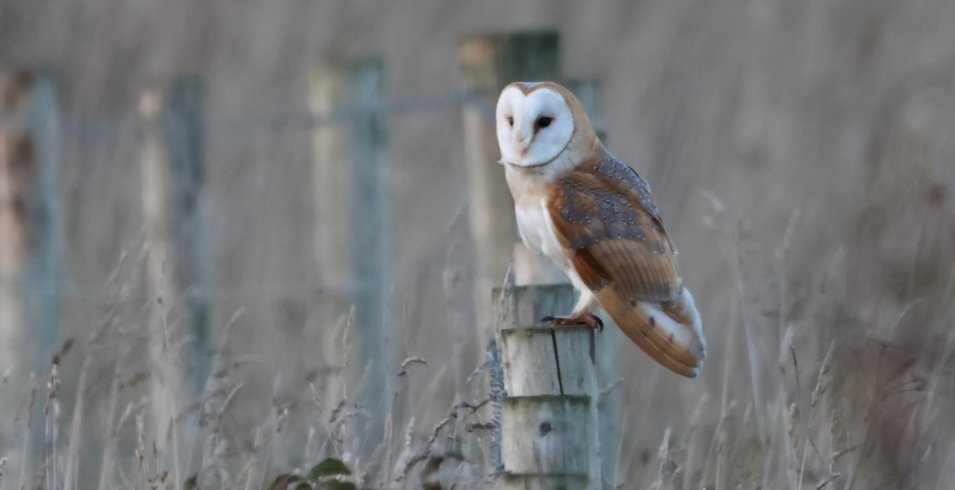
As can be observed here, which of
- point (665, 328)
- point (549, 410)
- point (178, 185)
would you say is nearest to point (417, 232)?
point (178, 185)

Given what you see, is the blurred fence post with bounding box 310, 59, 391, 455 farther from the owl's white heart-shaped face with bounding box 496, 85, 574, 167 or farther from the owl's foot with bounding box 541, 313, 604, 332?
the owl's foot with bounding box 541, 313, 604, 332

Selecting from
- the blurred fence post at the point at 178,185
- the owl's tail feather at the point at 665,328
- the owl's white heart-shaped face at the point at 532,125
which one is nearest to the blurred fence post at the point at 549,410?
the owl's tail feather at the point at 665,328

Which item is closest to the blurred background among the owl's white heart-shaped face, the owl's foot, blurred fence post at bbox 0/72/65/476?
blurred fence post at bbox 0/72/65/476

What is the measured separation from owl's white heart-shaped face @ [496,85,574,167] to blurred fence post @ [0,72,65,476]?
2.11 meters

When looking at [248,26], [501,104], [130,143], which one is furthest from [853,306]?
[248,26]

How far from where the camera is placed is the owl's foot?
3.01 metres

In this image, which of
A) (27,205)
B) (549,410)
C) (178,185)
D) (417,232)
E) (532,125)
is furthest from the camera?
(417,232)

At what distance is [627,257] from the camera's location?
299 cm

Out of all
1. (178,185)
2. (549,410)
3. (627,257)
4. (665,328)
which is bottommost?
(549,410)

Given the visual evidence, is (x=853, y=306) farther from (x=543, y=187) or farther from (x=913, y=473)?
(x=543, y=187)

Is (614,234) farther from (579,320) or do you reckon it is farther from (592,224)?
(579,320)

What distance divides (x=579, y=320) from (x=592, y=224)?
6.6 inches

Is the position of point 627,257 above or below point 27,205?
below

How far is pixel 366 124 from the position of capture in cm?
480
